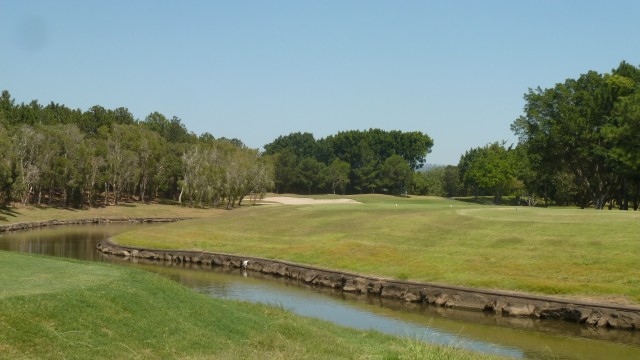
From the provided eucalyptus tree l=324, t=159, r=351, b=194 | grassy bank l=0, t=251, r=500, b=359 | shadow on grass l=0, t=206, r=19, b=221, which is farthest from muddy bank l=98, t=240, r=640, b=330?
eucalyptus tree l=324, t=159, r=351, b=194

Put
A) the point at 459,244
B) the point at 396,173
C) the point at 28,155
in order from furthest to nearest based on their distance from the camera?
the point at 396,173
the point at 28,155
the point at 459,244

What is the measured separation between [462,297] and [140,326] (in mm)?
21846

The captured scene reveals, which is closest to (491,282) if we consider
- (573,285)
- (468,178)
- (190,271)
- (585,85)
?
(573,285)

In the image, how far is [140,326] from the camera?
1686cm

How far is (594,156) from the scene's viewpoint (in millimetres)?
82875

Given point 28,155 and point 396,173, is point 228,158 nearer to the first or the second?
point 28,155

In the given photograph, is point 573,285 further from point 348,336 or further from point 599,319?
point 348,336

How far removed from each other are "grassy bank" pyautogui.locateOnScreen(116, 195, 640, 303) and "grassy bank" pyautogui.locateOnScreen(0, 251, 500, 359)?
16.0 metres

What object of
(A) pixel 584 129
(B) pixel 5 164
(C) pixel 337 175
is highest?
(A) pixel 584 129

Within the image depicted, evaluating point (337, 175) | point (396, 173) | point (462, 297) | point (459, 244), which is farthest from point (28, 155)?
point (396, 173)

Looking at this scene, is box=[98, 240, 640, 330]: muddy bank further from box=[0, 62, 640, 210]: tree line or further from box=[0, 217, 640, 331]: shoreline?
box=[0, 62, 640, 210]: tree line

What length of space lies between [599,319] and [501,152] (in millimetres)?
136689

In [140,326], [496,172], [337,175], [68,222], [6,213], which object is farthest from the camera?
[337,175]

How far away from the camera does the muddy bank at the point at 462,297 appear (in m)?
30.0
